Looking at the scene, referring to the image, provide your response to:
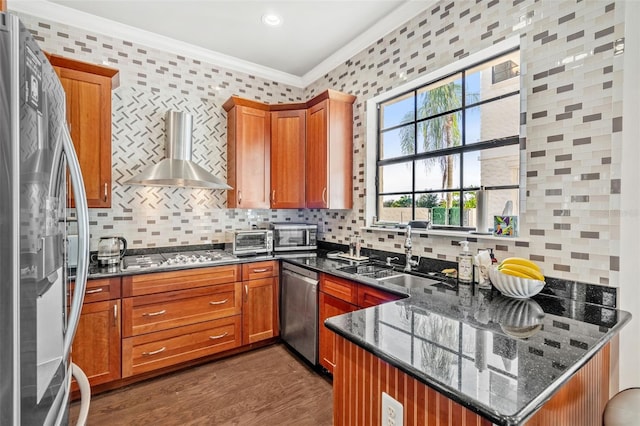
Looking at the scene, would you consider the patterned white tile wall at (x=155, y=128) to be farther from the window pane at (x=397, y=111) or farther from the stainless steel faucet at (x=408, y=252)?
the stainless steel faucet at (x=408, y=252)

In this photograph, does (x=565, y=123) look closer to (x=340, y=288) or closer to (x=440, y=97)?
(x=440, y=97)

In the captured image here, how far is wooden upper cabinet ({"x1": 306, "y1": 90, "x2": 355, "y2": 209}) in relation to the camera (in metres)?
2.97

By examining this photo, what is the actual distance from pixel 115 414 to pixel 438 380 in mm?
2244

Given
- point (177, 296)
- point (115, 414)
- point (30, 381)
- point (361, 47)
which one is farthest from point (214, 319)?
point (361, 47)

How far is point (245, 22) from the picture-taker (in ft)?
8.83

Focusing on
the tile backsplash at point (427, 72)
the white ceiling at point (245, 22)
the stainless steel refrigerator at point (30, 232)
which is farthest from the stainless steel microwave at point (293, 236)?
the stainless steel refrigerator at point (30, 232)

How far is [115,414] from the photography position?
204 centimetres

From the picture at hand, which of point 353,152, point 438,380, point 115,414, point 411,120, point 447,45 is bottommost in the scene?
point 115,414

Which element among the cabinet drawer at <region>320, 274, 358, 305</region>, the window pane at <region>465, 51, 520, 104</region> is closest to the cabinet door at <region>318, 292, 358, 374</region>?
the cabinet drawer at <region>320, 274, 358, 305</region>

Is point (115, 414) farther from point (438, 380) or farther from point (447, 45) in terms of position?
point (447, 45)

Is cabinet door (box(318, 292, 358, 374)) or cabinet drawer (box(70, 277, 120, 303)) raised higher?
cabinet drawer (box(70, 277, 120, 303))

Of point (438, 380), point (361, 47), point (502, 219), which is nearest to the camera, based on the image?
point (438, 380)

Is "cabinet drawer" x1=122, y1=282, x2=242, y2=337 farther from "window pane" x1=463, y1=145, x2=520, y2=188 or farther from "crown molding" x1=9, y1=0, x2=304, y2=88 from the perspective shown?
"crown molding" x1=9, y1=0, x2=304, y2=88

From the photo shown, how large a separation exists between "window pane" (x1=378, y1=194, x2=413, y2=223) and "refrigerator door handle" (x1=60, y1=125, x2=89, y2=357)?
230 centimetres
